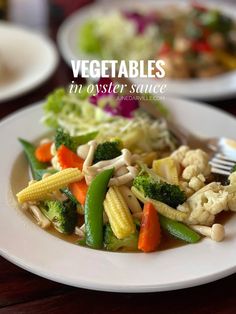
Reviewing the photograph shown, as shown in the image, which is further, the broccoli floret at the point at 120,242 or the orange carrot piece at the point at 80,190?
the orange carrot piece at the point at 80,190

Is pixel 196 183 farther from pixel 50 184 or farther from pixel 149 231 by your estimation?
pixel 50 184

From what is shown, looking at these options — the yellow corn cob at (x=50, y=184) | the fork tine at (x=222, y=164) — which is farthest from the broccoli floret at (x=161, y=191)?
the fork tine at (x=222, y=164)

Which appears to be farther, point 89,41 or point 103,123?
point 89,41

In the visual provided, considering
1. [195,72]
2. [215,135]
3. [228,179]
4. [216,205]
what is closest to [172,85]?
[195,72]

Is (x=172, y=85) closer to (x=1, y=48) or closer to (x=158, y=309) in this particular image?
(x=1, y=48)

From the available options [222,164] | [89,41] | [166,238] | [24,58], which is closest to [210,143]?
[222,164]

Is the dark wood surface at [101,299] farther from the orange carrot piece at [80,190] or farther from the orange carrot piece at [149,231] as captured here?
the orange carrot piece at [80,190]
